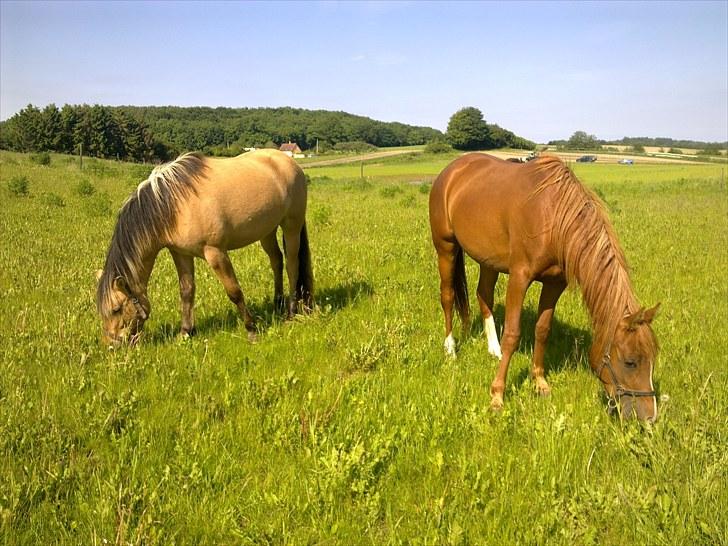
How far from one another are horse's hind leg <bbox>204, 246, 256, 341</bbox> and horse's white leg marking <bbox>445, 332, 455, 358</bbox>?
6.75 ft

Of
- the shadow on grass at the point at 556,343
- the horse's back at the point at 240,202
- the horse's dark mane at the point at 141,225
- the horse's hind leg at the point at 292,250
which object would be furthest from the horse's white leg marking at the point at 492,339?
the horse's dark mane at the point at 141,225

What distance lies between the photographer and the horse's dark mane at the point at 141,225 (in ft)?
16.0

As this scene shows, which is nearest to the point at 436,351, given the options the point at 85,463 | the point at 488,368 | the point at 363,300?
the point at 488,368

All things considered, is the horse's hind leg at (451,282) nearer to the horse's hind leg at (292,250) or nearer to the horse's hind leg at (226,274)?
the horse's hind leg at (292,250)

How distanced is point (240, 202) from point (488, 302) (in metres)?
2.93

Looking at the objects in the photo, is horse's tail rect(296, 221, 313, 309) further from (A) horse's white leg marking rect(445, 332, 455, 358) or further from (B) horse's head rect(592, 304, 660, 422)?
(B) horse's head rect(592, 304, 660, 422)

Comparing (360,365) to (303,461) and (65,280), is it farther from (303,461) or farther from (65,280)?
(65,280)

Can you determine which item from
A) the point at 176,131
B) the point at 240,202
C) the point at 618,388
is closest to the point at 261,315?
the point at 240,202

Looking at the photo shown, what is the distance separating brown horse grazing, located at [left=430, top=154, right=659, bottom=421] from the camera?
3295 millimetres

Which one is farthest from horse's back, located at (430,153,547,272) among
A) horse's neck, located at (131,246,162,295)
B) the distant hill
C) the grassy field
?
the distant hill

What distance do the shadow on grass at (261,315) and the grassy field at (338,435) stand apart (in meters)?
0.05

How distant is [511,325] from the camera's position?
4141mm

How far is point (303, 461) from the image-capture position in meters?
3.15

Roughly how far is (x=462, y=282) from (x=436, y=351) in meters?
1.02
